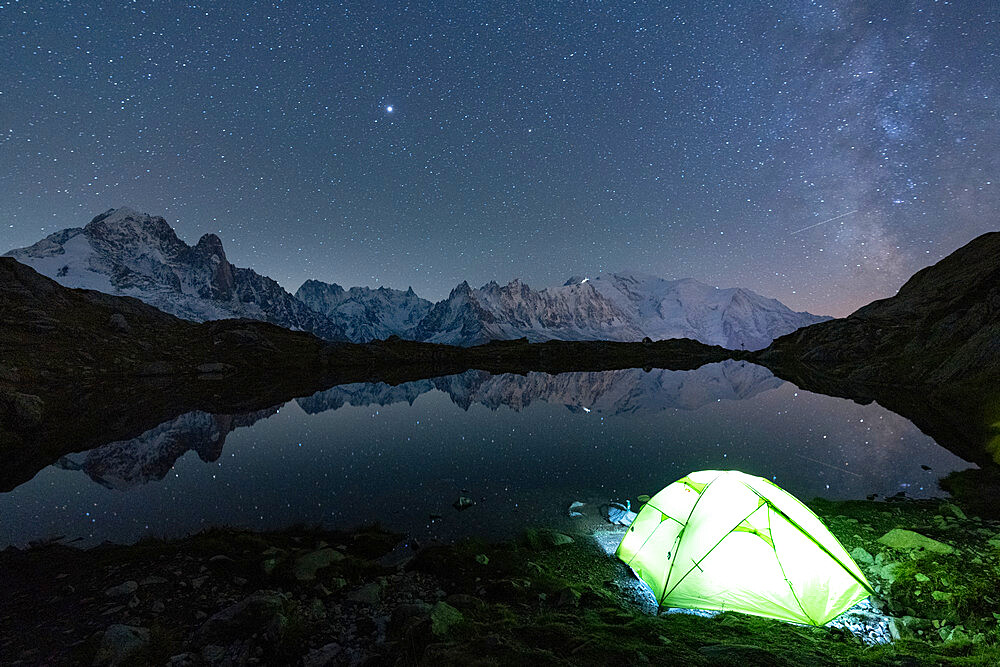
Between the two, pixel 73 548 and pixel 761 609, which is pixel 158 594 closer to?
pixel 73 548

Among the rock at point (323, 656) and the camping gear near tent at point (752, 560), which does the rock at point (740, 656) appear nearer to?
the camping gear near tent at point (752, 560)

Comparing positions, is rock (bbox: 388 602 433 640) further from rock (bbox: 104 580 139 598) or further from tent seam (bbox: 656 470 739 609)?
rock (bbox: 104 580 139 598)

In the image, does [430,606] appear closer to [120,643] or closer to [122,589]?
[120,643]

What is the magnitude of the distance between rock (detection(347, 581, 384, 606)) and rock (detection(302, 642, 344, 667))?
1357mm

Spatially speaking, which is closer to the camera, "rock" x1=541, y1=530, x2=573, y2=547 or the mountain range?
"rock" x1=541, y1=530, x2=573, y2=547

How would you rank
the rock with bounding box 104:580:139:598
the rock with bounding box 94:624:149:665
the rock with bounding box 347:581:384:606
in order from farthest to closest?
the rock with bounding box 104:580:139:598
the rock with bounding box 347:581:384:606
the rock with bounding box 94:624:149:665

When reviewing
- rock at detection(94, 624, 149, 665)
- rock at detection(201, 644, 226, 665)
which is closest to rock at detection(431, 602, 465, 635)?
rock at detection(201, 644, 226, 665)

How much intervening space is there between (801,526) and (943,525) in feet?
24.9

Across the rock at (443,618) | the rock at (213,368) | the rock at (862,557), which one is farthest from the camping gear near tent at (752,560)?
the rock at (213,368)

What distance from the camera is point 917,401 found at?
121 feet

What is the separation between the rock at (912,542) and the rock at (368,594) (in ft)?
41.1

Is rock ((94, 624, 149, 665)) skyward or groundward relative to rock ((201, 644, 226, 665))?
skyward

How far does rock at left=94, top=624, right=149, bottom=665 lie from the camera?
6043 mm

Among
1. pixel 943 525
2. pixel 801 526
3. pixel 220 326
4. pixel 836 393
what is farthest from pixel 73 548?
pixel 220 326
